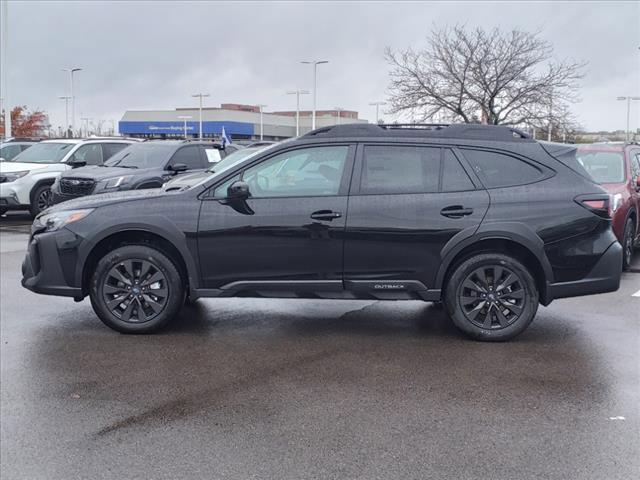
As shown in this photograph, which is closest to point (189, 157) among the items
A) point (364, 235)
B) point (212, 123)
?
point (364, 235)

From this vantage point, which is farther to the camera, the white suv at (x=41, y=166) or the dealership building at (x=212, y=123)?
the dealership building at (x=212, y=123)

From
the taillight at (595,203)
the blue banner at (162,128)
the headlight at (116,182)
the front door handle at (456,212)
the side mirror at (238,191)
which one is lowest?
the front door handle at (456,212)

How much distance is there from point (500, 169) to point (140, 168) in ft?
29.0

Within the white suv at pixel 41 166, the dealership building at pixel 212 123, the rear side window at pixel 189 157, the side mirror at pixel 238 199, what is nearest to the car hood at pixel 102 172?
the rear side window at pixel 189 157

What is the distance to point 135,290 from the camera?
603 cm

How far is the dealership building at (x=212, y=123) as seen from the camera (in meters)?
86.4

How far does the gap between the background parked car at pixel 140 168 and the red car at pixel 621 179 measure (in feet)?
23.1

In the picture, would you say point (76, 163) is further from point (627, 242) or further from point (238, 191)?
point (627, 242)

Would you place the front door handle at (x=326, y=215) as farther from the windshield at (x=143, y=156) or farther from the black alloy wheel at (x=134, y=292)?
the windshield at (x=143, y=156)

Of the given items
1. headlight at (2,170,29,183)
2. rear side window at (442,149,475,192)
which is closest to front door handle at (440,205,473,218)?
rear side window at (442,149,475,192)

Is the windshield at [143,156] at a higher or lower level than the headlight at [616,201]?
higher

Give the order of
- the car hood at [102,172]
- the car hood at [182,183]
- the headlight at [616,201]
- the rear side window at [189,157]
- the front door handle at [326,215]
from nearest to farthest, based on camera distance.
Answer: the front door handle at [326,215], the car hood at [182,183], the headlight at [616,201], the car hood at [102,172], the rear side window at [189,157]

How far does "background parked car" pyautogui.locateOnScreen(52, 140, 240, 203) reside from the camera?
41.4 feet

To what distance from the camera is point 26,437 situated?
156 inches
